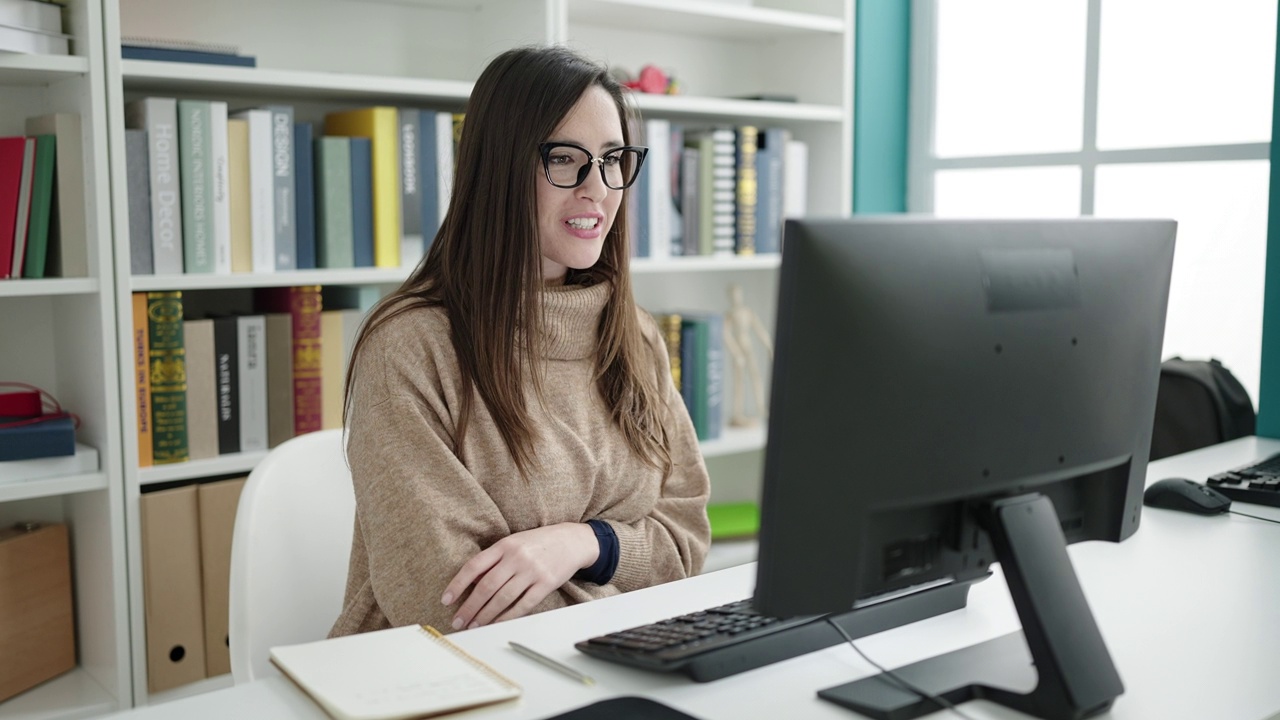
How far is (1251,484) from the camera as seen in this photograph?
1.66 metres

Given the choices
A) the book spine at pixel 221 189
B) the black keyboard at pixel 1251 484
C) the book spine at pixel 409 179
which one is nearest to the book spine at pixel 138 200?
the book spine at pixel 221 189

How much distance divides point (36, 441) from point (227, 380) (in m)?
0.33

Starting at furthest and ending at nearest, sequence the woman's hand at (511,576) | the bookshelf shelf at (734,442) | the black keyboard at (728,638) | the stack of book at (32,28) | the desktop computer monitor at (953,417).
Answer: the bookshelf shelf at (734,442) < the stack of book at (32,28) < the woman's hand at (511,576) < the black keyboard at (728,638) < the desktop computer monitor at (953,417)

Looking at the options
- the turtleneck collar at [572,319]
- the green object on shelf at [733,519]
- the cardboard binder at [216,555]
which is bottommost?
the green object on shelf at [733,519]

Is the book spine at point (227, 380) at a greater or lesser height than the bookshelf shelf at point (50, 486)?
greater

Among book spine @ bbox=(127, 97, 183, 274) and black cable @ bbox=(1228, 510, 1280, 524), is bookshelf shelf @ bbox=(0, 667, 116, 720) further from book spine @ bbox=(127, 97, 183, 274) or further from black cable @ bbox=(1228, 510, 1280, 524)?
black cable @ bbox=(1228, 510, 1280, 524)

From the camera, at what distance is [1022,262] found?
92cm

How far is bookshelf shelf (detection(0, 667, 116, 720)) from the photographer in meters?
1.91

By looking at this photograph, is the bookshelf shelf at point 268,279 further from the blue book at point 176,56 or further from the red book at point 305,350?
the blue book at point 176,56

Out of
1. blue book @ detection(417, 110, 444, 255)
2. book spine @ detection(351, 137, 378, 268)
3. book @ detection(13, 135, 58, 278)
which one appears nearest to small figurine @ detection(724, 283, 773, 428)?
blue book @ detection(417, 110, 444, 255)

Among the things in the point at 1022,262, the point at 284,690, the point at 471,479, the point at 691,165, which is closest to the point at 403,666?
the point at 284,690

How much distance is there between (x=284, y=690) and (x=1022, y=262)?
704mm

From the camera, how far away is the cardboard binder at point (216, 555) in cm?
203

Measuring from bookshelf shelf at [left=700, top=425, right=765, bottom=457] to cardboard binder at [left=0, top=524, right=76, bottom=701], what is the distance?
53.1 inches
